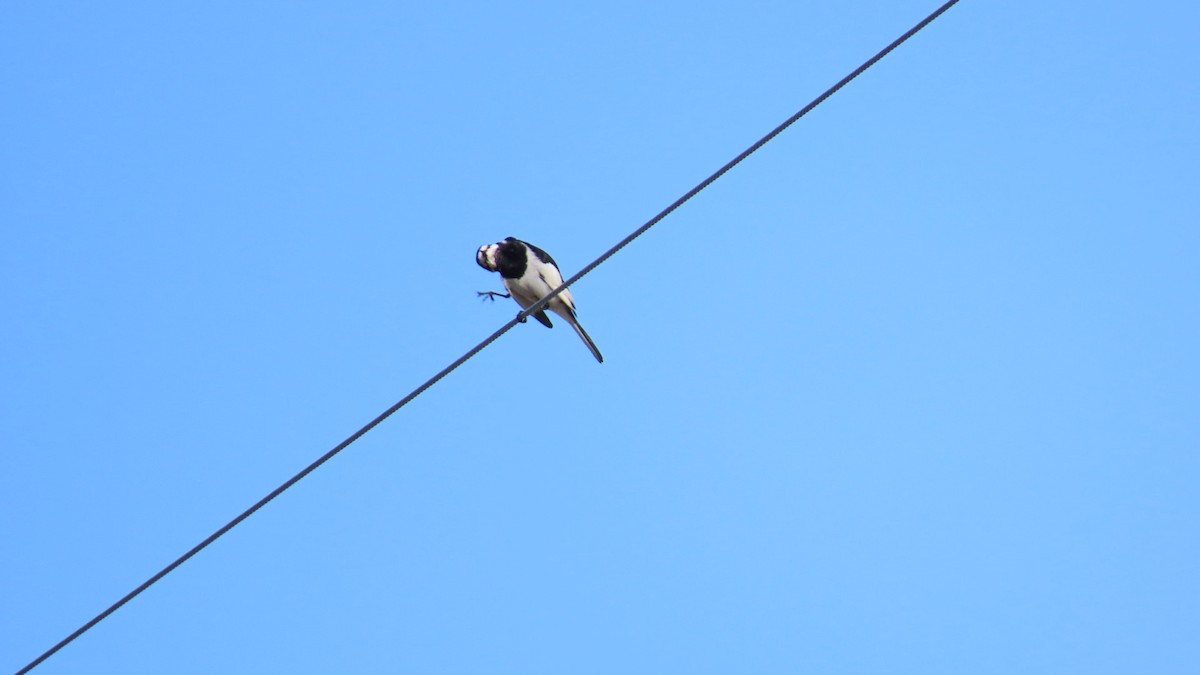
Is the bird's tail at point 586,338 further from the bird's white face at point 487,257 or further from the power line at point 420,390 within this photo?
the power line at point 420,390

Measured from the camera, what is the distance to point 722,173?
6.32 m

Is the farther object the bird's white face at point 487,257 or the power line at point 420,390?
the bird's white face at point 487,257

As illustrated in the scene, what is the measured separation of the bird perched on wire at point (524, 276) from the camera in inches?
484

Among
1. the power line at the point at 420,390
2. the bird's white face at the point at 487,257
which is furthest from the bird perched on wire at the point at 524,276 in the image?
the power line at the point at 420,390

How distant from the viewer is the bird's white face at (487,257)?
12.4 m

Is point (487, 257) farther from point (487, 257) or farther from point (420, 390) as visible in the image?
point (420, 390)

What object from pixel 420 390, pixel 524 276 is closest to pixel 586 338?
pixel 524 276

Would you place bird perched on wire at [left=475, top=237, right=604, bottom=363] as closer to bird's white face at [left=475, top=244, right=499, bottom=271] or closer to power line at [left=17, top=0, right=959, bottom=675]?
bird's white face at [left=475, top=244, right=499, bottom=271]

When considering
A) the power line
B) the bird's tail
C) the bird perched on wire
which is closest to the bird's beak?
the bird perched on wire

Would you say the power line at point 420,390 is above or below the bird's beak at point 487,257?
below

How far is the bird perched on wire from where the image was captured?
40.3 ft

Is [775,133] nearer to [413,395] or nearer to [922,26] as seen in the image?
[922,26]

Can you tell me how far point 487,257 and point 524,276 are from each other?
A: 379 mm

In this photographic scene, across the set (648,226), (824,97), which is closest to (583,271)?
(648,226)
